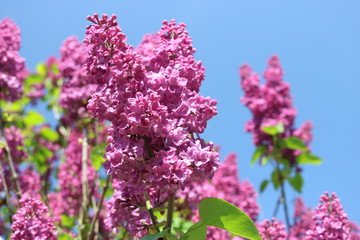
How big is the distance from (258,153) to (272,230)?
12.4 feet

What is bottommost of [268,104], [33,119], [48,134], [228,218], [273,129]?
[228,218]

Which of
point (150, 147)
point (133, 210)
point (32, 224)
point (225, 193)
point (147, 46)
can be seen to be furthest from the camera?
point (225, 193)

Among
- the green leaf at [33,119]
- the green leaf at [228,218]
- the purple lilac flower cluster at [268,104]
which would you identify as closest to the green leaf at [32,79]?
the green leaf at [33,119]

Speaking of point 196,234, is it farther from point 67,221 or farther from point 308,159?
point 308,159

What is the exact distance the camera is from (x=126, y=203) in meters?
2.52

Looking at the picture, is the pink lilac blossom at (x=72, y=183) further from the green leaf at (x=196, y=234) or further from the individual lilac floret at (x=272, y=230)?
the green leaf at (x=196, y=234)

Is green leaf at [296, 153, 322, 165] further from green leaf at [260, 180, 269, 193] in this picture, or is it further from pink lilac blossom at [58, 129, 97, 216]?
pink lilac blossom at [58, 129, 97, 216]

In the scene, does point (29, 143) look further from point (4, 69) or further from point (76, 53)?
point (4, 69)

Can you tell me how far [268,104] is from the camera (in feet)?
23.2

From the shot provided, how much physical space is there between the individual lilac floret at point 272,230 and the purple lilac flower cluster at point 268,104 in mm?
3675

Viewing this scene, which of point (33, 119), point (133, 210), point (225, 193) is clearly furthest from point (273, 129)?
point (133, 210)

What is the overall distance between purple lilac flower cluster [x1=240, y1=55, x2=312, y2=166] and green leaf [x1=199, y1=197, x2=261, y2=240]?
4.83 metres

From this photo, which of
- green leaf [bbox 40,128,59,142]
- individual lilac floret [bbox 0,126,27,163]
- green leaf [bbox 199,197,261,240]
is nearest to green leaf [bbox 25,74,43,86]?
green leaf [bbox 40,128,59,142]

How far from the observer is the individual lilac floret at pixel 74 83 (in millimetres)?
5336
